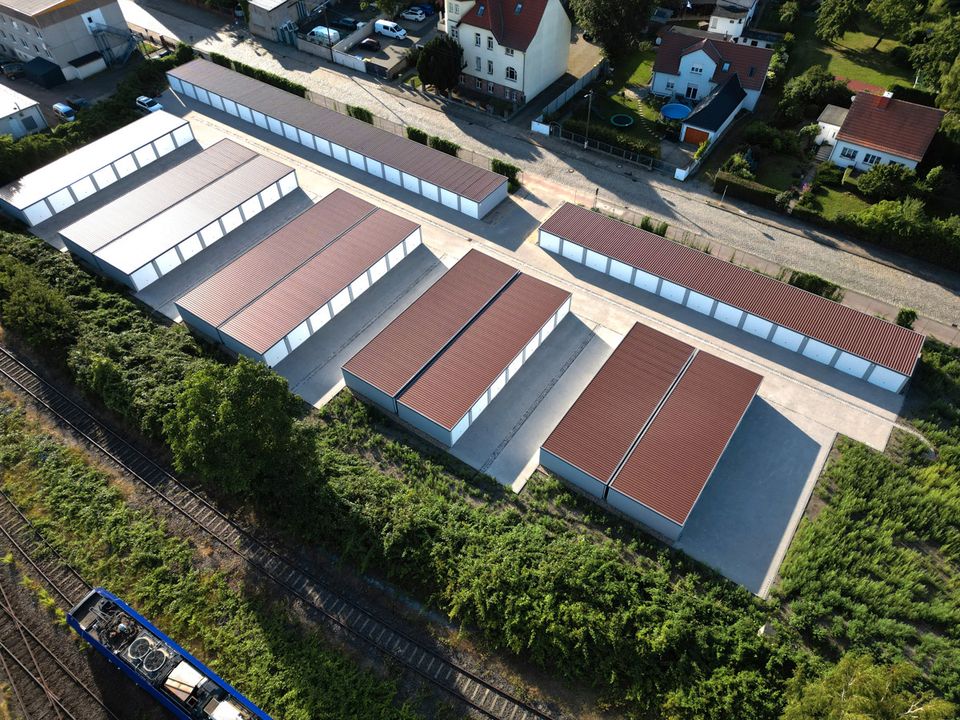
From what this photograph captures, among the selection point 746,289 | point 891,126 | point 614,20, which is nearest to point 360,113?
point 614,20

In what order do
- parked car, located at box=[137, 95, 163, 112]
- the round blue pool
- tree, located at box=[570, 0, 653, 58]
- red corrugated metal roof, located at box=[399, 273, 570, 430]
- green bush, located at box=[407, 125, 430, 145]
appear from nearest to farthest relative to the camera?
1. red corrugated metal roof, located at box=[399, 273, 570, 430]
2. green bush, located at box=[407, 125, 430, 145]
3. tree, located at box=[570, 0, 653, 58]
4. the round blue pool
5. parked car, located at box=[137, 95, 163, 112]

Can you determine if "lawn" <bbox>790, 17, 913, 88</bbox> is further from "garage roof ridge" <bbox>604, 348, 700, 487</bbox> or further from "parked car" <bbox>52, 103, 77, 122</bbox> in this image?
"parked car" <bbox>52, 103, 77, 122</bbox>

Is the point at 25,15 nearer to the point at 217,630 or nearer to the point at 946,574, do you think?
the point at 217,630

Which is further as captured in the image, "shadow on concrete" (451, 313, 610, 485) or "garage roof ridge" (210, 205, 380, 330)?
"garage roof ridge" (210, 205, 380, 330)

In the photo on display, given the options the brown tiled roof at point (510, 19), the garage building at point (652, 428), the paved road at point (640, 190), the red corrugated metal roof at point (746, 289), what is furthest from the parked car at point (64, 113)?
the garage building at point (652, 428)

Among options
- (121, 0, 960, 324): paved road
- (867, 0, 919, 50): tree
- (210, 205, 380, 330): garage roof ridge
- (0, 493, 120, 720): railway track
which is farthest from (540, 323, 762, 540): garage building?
(867, 0, 919, 50): tree

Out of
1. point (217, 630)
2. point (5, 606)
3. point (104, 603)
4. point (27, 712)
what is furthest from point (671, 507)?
point (5, 606)

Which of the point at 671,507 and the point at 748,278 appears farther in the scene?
the point at 748,278

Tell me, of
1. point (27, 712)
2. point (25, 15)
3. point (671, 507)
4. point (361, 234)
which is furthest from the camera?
point (25, 15)
